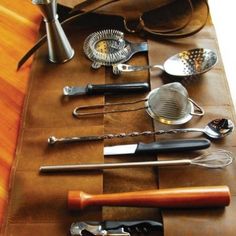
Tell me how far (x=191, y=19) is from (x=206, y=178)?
355 millimetres

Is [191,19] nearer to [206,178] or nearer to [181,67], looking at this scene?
[181,67]

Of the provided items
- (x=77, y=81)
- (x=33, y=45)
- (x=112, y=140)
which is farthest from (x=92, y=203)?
(x=33, y=45)

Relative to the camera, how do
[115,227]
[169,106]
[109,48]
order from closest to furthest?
1. [115,227]
2. [169,106]
3. [109,48]

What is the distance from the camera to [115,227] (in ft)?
1.57

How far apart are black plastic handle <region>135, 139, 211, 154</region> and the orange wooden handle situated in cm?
7

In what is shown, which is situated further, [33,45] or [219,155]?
[33,45]

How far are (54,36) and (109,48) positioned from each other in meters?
0.11

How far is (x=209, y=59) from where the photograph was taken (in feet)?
2.15

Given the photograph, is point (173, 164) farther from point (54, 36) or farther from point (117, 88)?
point (54, 36)

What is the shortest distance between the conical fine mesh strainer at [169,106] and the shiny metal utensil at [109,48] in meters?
0.10

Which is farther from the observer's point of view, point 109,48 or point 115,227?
point 109,48

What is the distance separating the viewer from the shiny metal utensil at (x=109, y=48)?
677 millimetres

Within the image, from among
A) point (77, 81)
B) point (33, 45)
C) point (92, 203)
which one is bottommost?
point (92, 203)

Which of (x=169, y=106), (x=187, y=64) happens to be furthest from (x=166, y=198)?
(x=187, y=64)
